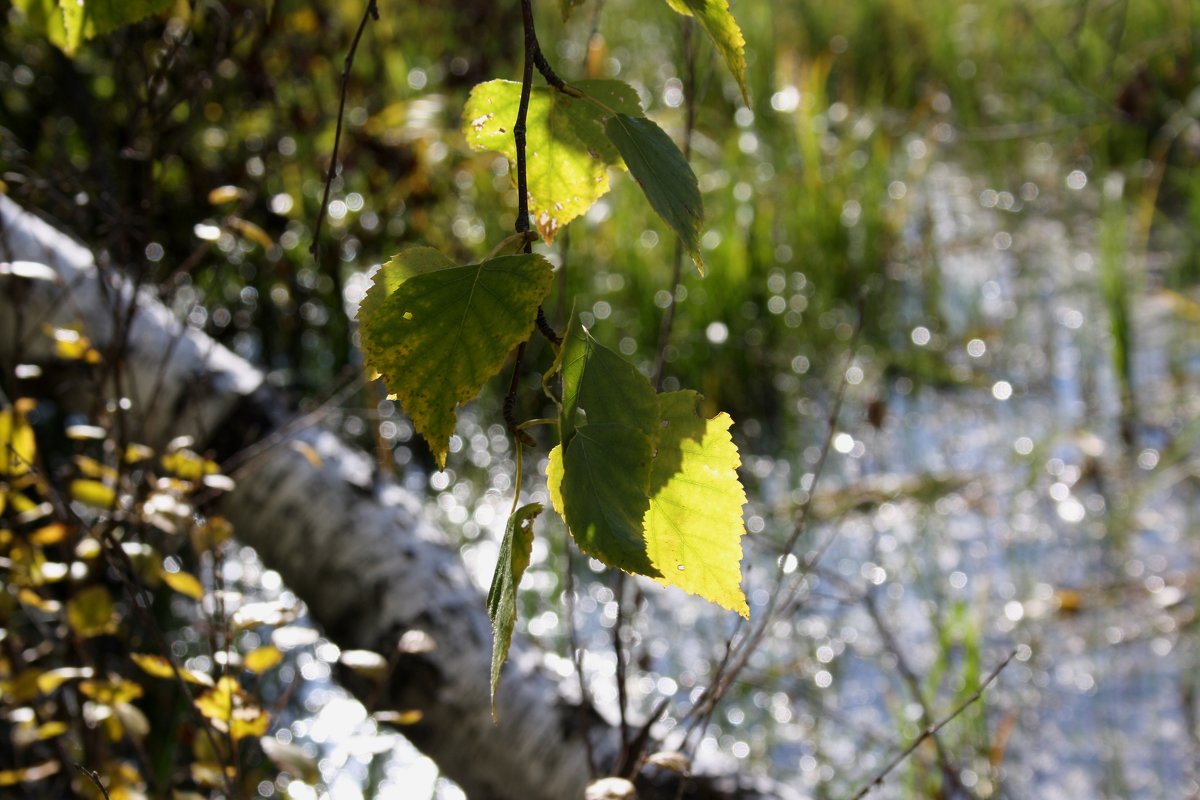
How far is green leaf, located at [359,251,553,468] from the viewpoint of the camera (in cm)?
47

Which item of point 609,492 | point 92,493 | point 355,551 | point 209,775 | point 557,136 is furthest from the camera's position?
point 355,551

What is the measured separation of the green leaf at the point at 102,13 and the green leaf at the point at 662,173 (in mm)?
351

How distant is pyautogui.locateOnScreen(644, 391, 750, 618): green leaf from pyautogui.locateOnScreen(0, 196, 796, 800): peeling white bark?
0.61m

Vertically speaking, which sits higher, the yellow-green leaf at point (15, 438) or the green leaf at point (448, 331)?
the green leaf at point (448, 331)

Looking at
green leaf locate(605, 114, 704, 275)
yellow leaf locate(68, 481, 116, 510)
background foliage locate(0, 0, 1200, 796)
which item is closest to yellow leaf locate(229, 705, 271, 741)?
yellow leaf locate(68, 481, 116, 510)

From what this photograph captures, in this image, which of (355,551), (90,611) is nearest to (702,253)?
(355,551)

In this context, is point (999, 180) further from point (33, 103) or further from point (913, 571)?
point (33, 103)

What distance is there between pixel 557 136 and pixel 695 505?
219 mm

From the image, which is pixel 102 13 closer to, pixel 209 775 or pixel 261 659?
pixel 261 659

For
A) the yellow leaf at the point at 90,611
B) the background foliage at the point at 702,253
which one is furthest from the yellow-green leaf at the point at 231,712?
the background foliage at the point at 702,253

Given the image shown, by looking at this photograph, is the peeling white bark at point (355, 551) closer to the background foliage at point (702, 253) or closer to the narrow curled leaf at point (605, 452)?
the background foliage at point (702, 253)

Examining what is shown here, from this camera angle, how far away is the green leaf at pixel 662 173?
0.50m

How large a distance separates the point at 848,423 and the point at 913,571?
66cm

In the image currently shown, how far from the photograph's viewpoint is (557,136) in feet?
1.93
